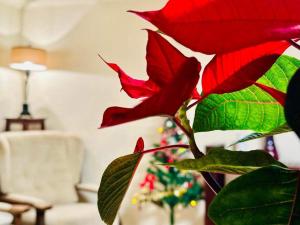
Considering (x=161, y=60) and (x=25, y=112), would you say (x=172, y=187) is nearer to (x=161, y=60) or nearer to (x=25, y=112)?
(x=25, y=112)

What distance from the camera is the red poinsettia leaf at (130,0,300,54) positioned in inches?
8.9

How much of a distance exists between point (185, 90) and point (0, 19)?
14.0 feet

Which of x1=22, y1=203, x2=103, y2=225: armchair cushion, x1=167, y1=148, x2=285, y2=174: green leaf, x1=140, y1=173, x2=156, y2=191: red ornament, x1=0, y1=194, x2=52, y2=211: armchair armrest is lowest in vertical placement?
x1=22, y1=203, x2=103, y2=225: armchair cushion

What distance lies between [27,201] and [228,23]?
321cm

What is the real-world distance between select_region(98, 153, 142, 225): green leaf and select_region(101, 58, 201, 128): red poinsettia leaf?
0.07m

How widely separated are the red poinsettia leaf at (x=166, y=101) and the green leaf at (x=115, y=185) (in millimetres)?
68

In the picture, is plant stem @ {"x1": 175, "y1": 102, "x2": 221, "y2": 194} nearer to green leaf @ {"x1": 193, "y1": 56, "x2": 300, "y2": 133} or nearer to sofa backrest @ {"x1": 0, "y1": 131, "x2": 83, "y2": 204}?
green leaf @ {"x1": 193, "y1": 56, "x2": 300, "y2": 133}

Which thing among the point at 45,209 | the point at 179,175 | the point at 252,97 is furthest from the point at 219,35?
the point at 179,175

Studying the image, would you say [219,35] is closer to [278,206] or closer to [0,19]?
[278,206]

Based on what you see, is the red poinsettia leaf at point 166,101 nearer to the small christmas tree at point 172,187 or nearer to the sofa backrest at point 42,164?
the small christmas tree at point 172,187

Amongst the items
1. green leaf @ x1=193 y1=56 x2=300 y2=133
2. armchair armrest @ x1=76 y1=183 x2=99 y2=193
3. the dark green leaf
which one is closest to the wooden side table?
armchair armrest @ x1=76 y1=183 x2=99 y2=193

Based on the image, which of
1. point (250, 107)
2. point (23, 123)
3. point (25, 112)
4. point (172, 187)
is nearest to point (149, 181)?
point (172, 187)

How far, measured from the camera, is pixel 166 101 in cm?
23

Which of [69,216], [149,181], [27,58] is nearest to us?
[69,216]
